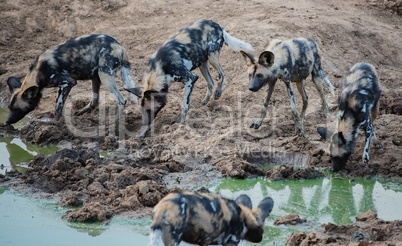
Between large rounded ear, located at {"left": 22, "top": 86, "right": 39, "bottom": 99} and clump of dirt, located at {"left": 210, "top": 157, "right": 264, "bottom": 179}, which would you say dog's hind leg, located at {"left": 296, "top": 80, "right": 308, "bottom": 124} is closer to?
clump of dirt, located at {"left": 210, "top": 157, "right": 264, "bottom": 179}

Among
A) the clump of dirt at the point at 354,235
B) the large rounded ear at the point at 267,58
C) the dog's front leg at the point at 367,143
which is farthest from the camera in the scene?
the large rounded ear at the point at 267,58

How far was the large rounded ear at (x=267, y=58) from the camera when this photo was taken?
8.66 metres

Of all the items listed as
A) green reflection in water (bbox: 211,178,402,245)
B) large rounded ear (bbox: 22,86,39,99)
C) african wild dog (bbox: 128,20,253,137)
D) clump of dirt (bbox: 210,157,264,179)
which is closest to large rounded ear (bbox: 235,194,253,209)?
green reflection in water (bbox: 211,178,402,245)

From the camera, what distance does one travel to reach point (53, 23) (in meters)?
14.1

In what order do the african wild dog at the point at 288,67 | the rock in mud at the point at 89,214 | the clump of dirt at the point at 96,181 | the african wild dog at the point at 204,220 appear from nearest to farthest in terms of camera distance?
the african wild dog at the point at 204,220 → the rock in mud at the point at 89,214 → the clump of dirt at the point at 96,181 → the african wild dog at the point at 288,67

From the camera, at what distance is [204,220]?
448cm

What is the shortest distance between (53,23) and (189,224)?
1074cm

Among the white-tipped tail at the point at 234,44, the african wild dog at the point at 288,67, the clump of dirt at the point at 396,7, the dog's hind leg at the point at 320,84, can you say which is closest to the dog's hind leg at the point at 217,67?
the white-tipped tail at the point at 234,44

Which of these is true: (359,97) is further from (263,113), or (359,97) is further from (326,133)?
(263,113)

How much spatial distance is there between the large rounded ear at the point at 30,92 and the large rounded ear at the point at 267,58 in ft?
11.8

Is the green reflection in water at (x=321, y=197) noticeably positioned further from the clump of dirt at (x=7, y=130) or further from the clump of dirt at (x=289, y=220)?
the clump of dirt at (x=7, y=130)

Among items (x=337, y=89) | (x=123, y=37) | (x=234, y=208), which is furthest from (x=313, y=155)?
(x=123, y=37)

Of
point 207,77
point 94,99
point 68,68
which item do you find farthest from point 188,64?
point 68,68

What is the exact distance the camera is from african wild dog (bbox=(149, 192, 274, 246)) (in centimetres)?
428
